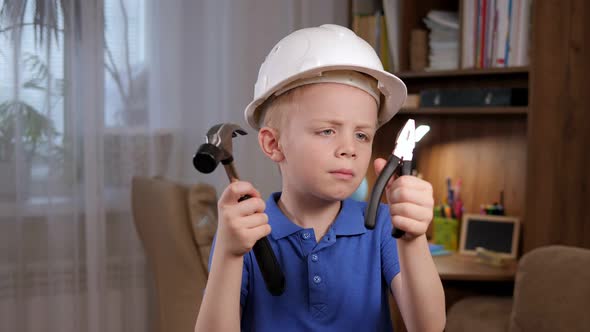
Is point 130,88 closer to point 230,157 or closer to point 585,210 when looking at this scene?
point 230,157

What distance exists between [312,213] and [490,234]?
1551 millimetres

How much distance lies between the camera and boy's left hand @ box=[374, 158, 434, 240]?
789 mm

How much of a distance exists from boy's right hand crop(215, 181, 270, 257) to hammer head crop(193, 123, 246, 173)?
0.04 meters

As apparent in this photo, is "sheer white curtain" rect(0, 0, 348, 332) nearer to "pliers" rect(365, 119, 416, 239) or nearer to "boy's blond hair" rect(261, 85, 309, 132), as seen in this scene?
"boy's blond hair" rect(261, 85, 309, 132)

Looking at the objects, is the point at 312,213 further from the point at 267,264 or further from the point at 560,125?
the point at 560,125

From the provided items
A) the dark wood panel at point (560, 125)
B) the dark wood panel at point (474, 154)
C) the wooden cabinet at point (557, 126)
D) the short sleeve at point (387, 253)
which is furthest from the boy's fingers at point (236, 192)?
the dark wood panel at point (474, 154)

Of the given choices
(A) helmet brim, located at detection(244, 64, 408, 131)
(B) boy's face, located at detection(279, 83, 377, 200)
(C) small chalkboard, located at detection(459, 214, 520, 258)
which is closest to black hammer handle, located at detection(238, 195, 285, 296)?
(B) boy's face, located at detection(279, 83, 377, 200)

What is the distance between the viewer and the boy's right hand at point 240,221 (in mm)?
790

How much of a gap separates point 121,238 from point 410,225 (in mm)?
1423

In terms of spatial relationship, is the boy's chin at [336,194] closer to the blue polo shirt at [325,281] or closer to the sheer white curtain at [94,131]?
the blue polo shirt at [325,281]

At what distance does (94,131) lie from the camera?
190cm

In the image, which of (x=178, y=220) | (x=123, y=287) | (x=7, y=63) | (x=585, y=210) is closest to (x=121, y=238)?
(x=123, y=287)

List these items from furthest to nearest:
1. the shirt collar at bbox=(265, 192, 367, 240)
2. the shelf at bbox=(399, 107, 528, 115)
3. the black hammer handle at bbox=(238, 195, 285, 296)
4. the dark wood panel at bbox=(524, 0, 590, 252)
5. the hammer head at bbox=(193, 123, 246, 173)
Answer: the shelf at bbox=(399, 107, 528, 115), the dark wood panel at bbox=(524, 0, 590, 252), the shirt collar at bbox=(265, 192, 367, 240), the black hammer handle at bbox=(238, 195, 285, 296), the hammer head at bbox=(193, 123, 246, 173)

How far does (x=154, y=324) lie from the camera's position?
2139mm
